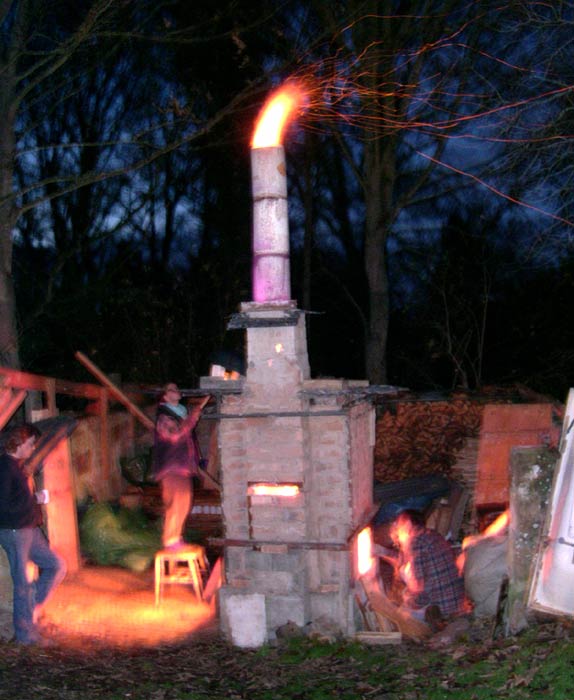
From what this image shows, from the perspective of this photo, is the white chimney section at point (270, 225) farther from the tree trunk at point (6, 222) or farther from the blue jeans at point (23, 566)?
the tree trunk at point (6, 222)

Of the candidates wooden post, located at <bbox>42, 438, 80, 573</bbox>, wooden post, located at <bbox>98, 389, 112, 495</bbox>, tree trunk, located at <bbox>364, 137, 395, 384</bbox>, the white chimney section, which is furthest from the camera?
tree trunk, located at <bbox>364, 137, 395, 384</bbox>

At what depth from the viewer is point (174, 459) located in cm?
837

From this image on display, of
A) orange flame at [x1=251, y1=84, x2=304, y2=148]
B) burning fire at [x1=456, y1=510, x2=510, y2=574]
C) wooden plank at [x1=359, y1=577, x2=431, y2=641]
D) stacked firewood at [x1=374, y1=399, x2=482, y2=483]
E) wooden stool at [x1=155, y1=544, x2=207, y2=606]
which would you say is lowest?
wooden plank at [x1=359, y1=577, x2=431, y2=641]

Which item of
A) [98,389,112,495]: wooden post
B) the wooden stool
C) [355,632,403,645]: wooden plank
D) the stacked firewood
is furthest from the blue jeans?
the stacked firewood

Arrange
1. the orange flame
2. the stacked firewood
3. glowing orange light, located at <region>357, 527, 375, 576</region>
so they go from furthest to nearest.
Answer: the stacked firewood < glowing orange light, located at <region>357, 527, 375, 576</region> < the orange flame

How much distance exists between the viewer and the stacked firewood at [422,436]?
1204 centimetres

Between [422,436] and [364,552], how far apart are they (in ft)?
15.3

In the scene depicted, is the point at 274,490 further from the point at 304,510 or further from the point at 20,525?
the point at 20,525

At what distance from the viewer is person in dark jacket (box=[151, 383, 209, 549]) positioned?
27.3ft

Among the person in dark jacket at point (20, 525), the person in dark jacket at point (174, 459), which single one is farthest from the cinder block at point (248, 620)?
the person in dark jacket at point (20, 525)

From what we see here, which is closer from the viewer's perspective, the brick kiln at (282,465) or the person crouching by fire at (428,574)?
the brick kiln at (282,465)

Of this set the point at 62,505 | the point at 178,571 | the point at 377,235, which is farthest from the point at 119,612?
the point at 377,235

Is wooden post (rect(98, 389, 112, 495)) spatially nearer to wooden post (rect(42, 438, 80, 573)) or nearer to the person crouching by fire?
wooden post (rect(42, 438, 80, 573))

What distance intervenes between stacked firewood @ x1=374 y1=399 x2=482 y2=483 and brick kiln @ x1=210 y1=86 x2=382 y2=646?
4.82 meters
